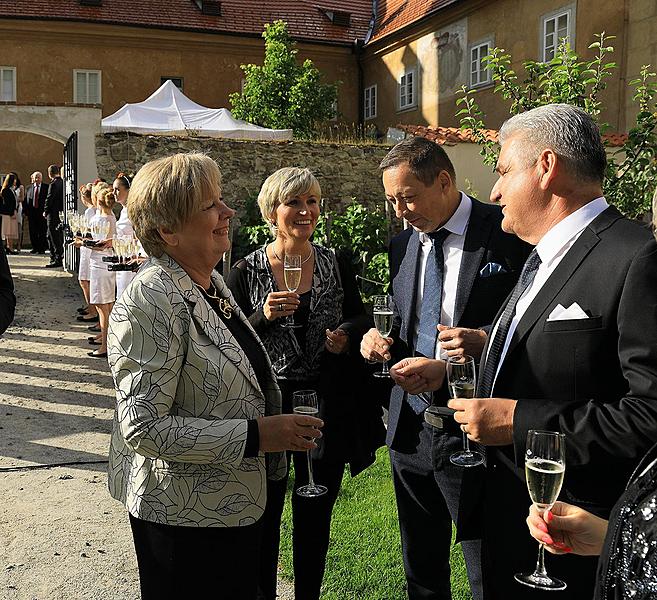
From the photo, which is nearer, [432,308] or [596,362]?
[596,362]

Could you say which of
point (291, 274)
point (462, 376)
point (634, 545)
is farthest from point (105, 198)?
point (634, 545)

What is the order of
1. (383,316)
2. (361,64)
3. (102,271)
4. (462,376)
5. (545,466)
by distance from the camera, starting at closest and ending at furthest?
(545,466)
(462,376)
(383,316)
(102,271)
(361,64)

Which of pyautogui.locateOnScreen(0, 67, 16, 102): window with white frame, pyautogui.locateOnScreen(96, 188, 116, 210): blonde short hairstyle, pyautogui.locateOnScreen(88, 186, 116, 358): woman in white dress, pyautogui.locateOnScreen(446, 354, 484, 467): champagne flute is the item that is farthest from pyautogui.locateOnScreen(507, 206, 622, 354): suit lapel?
pyautogui.locateOnScreen(0, 67, 16, 102): window with white frame

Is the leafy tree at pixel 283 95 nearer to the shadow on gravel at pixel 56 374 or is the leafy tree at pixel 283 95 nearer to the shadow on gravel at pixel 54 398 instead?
the shadow on gravel at pixel 56 374

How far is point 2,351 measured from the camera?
9758 mm

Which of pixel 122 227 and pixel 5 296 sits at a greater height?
pixel 122 227

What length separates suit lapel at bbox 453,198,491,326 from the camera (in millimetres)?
3074

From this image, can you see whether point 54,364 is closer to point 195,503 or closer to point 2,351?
point 2,351

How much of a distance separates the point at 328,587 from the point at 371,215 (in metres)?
8.94

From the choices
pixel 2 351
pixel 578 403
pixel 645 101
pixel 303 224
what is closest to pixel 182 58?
pixel 2 351

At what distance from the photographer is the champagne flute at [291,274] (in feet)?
11.6

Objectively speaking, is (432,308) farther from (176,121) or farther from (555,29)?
(555,29)

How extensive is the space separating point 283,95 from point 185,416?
21.8 m

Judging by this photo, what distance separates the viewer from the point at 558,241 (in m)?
2.28
